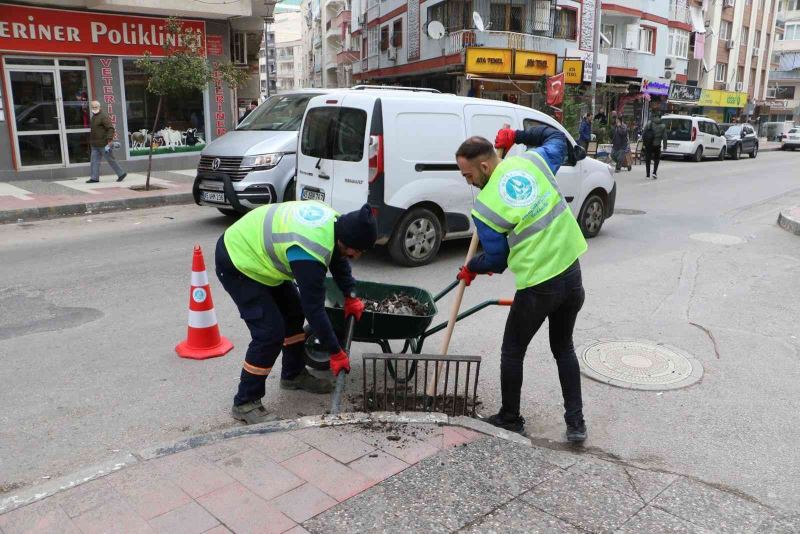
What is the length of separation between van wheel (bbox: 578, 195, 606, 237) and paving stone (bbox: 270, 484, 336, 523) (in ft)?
22.6

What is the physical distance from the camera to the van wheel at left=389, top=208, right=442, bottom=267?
24.5ft

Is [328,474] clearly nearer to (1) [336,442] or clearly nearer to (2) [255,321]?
(1) [336,442]

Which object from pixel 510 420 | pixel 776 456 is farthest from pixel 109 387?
pixel 776 456

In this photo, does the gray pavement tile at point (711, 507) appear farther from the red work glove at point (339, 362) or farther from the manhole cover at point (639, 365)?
the red work glove at point (339, 362)

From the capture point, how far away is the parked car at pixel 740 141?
27.7 m

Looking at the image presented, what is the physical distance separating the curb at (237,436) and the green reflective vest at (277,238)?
84 cm

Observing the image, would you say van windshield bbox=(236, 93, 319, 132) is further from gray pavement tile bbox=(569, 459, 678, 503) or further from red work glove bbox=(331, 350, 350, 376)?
gray pavement tile bbox=(569, 459, 678, 503)

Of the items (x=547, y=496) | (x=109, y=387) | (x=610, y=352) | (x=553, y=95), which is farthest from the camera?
(x=553, y=95)

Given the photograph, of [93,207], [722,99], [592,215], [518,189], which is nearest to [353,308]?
[518,189]

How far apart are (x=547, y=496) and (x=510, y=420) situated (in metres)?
0.76

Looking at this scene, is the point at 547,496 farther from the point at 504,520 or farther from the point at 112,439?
the point at 112,439

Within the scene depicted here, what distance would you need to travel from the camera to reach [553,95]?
67.9 ft

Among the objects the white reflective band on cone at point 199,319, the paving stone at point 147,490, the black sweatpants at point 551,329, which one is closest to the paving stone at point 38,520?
the paving stone at point 147,490

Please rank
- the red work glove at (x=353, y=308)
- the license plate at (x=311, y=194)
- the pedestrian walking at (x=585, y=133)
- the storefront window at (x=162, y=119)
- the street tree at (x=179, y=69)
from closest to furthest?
the red work glove at (x=353, y=308), the license plate at (x=311, y=194), the street tree at (x=179, y=69), the storefront window at (x=162, y=119), the pedestrian walking at (x=585, y=133)
